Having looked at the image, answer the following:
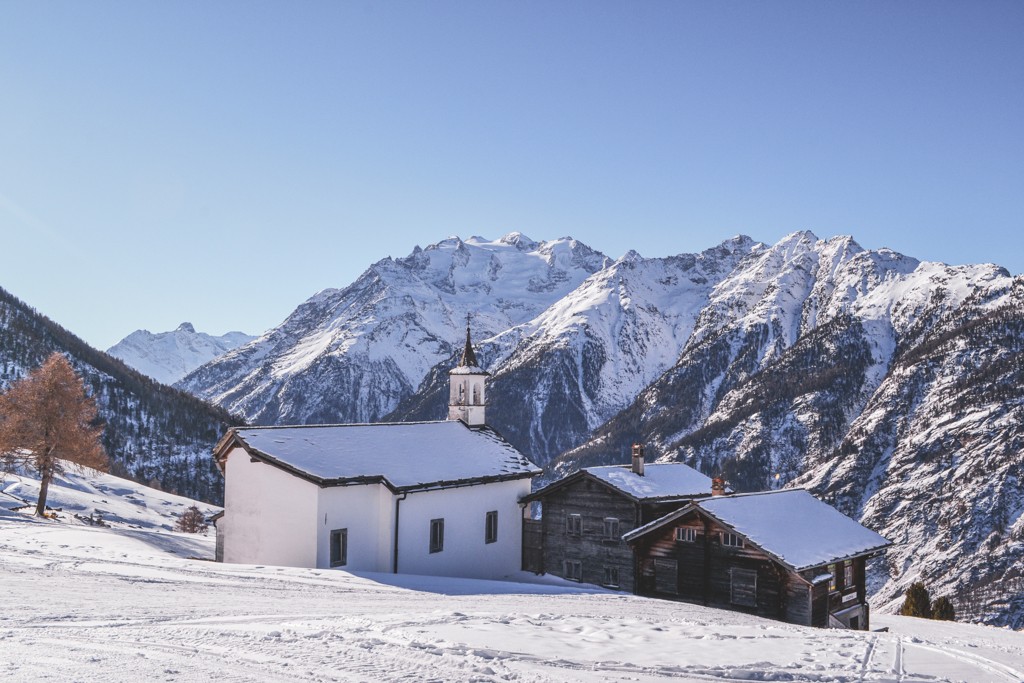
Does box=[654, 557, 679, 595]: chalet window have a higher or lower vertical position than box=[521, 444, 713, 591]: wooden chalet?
lower

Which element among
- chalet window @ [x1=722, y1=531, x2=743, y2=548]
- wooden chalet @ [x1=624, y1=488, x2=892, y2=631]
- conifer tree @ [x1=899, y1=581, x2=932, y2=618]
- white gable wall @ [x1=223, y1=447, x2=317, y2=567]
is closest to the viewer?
white gable wall @ [x1=223, y1=447, x2=317, y2=567]

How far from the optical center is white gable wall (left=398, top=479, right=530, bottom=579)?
42156 mm

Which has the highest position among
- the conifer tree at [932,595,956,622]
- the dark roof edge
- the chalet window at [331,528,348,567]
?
the dark roof edge

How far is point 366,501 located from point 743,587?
56.8 feet

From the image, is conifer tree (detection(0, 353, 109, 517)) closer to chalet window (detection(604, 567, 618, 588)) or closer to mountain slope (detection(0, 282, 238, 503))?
chalet window (detection(604, 567, 618, 588))

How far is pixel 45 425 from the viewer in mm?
51031

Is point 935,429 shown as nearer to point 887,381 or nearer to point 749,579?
point 887,381

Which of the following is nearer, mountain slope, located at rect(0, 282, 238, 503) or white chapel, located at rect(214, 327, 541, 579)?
white chapel, located at rect(214, 327, 541, 579)

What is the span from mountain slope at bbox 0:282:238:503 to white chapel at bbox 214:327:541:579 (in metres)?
106

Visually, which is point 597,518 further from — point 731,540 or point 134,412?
point 134,412

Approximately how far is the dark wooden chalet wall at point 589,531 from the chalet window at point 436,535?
862 centimetres

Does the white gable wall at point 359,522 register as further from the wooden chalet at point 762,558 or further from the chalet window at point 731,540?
the chalet window at point 731,540

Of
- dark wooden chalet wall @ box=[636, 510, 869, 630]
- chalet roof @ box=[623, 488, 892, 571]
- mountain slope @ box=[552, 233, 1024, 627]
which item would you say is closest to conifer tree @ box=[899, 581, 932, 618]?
chalet roof @ box=[623, 488, 892, 571]

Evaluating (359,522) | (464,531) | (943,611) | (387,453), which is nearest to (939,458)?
(943,611)
